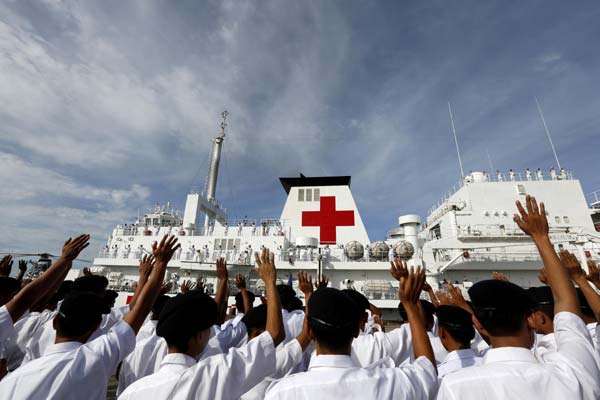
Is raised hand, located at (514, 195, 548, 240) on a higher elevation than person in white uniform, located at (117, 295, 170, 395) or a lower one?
higher

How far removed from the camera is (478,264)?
→ 10.2 metres

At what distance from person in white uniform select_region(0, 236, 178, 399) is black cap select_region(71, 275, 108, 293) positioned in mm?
1200

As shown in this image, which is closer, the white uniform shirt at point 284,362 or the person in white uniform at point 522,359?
the person in white uniform at point 522,359

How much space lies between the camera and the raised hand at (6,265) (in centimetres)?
259

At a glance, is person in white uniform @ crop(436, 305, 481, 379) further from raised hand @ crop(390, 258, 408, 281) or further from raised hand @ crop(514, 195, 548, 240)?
raised hand @ crop(514, 195, 548, 240)

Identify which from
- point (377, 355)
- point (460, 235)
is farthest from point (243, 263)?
point (377, 355)

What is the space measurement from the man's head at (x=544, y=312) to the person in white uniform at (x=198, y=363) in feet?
5.31

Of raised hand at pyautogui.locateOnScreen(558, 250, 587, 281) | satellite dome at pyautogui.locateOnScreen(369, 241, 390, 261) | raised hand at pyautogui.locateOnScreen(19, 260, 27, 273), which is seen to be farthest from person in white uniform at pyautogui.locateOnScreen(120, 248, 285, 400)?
satellite dome at pyautogui.locateOnScreen(369, 241, 390, 261)

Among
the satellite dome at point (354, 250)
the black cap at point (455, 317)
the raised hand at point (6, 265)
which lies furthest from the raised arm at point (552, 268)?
the satellite dome at point (354, 250)

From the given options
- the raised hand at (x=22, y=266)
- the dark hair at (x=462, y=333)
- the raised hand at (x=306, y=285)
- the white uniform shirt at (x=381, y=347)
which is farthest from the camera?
the raised hand at (x=22, y=266)

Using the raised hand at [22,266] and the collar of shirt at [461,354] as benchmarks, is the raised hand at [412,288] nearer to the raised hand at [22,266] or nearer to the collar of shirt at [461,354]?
the collar of shirt at [461,354]

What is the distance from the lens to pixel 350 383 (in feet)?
3.16

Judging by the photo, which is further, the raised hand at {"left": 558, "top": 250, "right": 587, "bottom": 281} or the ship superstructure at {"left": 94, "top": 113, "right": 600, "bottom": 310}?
the ship superstructure at {"left": 94, "top": 113, "right": 600, "bottom": 310}

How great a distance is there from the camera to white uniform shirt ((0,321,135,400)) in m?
1.10
